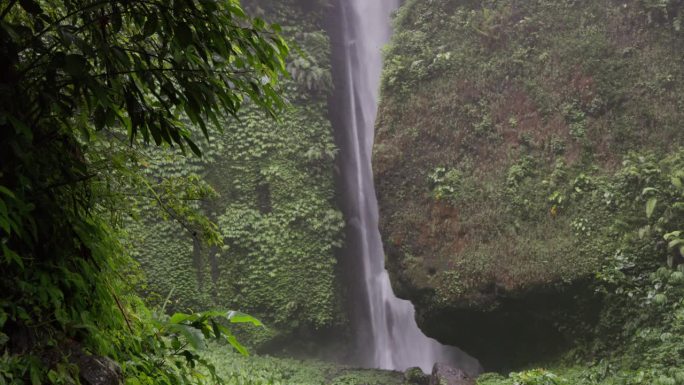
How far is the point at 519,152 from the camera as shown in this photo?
10.4 meters

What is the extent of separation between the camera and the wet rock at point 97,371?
209 cm

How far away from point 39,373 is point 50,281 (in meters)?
0.37

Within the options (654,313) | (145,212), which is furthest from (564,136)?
(145,212)

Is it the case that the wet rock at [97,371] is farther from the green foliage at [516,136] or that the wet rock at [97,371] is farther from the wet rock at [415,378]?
the wet rock at [415,378]

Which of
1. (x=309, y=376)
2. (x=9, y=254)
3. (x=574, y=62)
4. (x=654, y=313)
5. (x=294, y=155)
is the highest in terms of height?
(x=9, y=254)

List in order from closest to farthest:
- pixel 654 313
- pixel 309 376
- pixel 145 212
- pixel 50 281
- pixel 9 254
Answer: pixel 9 254 → pixel 50 281 → pixel 654 313 → pixel 309 376 → pixel 145 212

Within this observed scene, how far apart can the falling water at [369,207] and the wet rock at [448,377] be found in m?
2.91

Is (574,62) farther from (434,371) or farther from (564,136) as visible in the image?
(434,371)

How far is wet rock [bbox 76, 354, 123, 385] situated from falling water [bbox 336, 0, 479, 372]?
10848 mm

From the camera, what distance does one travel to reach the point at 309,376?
10812 millimetres

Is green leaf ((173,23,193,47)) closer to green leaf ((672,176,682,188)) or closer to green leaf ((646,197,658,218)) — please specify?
green leaf ((646,197,658,218))

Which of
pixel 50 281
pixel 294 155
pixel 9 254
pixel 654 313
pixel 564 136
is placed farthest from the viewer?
pixel 294 155

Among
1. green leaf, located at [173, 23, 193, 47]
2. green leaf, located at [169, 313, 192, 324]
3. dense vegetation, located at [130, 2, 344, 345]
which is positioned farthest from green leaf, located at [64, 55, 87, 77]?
dense vegetation, located at [130, 2, 344, 345]

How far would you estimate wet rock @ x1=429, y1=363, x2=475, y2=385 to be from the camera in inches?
352
